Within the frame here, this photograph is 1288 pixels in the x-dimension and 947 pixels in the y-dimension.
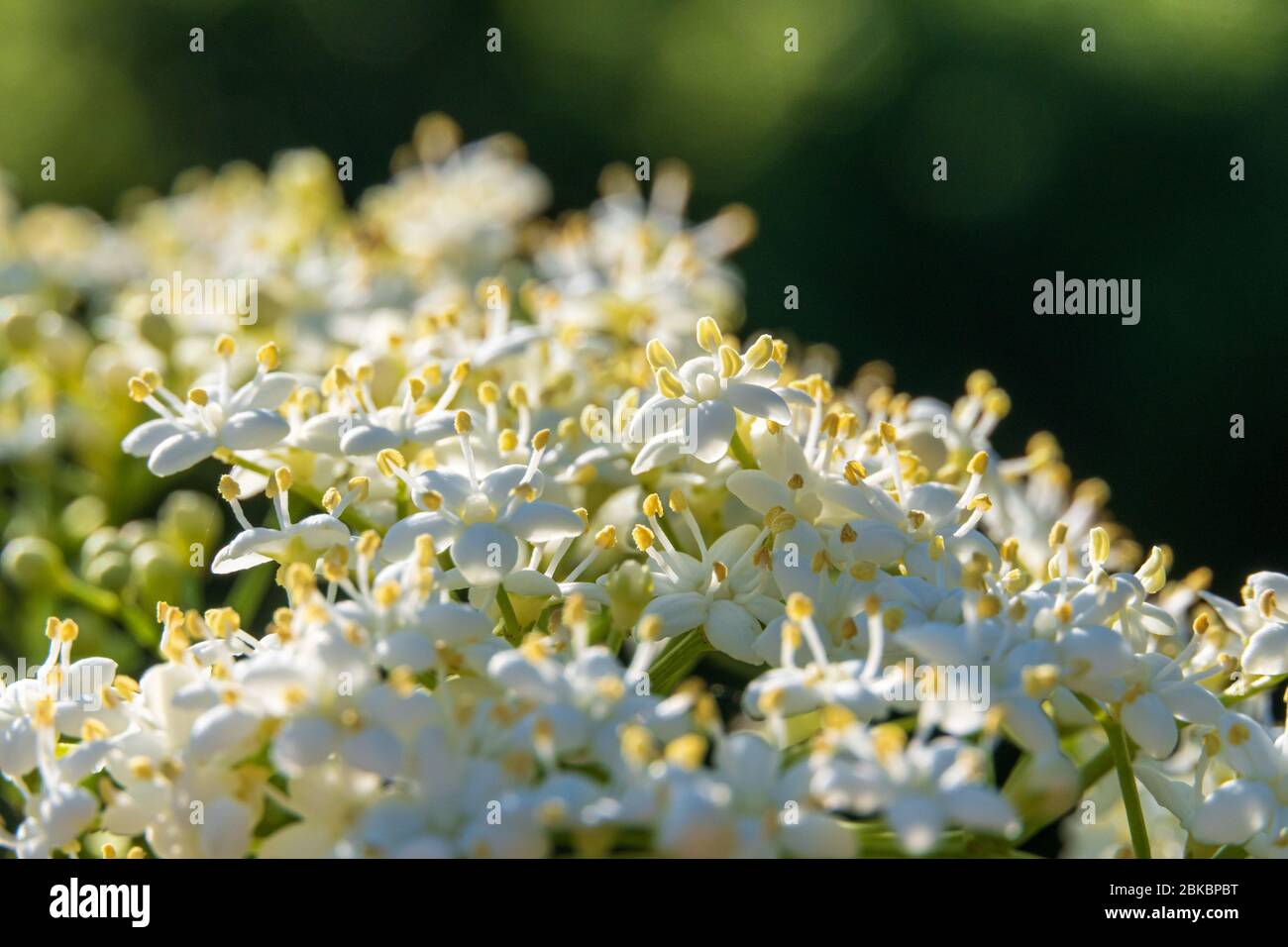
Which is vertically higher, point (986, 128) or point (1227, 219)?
point (986, 128)

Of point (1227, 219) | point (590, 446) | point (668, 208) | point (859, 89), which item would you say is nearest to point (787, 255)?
point (859, 89)

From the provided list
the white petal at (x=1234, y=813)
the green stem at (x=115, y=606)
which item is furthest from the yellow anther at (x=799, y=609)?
the green stem at (x=115, y=606)

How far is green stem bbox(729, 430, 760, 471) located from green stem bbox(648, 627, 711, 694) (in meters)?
0.10

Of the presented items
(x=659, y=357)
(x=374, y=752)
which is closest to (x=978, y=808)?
(x=374, y=752)

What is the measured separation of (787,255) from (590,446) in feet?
4.98

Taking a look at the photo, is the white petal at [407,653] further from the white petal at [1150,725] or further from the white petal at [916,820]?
the white petal at [1150,725]

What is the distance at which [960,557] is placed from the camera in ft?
2.48

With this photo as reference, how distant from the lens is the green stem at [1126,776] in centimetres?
68

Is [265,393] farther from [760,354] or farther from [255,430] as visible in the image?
[760,354]

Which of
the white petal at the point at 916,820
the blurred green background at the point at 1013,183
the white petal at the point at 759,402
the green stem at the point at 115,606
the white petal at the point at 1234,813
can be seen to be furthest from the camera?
the blurred green background at the point at 1013,183

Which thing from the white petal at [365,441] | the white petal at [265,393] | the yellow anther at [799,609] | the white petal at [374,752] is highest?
the white petal at [265,393]

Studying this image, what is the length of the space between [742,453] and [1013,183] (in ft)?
5.20

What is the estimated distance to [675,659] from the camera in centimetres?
74

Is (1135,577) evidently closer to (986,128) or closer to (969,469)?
(969,469)
